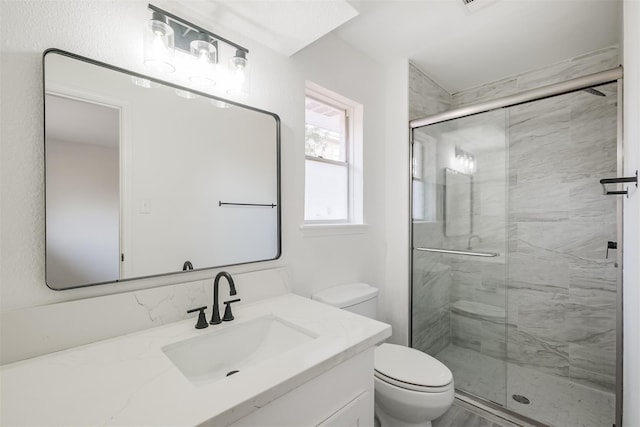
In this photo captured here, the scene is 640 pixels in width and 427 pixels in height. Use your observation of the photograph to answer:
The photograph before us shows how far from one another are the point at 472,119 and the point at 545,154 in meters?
0.74

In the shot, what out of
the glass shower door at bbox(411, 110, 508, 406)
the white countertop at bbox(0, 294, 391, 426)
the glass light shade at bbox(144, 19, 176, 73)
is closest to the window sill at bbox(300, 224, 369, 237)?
the glass shower door at bbox(411, 110, 508, 406)

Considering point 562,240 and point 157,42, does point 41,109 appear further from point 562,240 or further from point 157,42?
point 562,240

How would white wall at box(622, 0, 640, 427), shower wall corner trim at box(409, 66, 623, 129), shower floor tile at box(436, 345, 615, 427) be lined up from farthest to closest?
shower floor tile at box(436, 345, 615, 427) → shower wall corner trim at box(409, 66, 623, 129) → white wall at box(622, 0, 640, 427)

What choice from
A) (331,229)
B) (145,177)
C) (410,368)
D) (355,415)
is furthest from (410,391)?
(145,177)

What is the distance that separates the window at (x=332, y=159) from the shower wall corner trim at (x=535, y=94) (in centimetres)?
50

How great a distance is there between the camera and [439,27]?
5.70 ft

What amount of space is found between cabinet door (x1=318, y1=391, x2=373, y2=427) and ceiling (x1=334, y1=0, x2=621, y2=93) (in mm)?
1910

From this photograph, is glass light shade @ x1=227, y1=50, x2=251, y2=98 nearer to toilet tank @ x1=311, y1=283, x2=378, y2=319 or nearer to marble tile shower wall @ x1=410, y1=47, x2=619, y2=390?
toilet tank @ x1=311, y1=283, x2=378, y2=319

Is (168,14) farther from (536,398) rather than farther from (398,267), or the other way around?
(536,398)

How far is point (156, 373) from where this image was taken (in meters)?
0.74

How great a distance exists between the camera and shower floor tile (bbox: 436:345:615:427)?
1718 millimetres

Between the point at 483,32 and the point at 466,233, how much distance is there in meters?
1.37

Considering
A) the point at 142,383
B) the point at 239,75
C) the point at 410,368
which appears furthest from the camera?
the point at 410,368

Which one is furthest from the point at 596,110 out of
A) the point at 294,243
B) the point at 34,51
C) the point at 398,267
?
the point at 34,51
